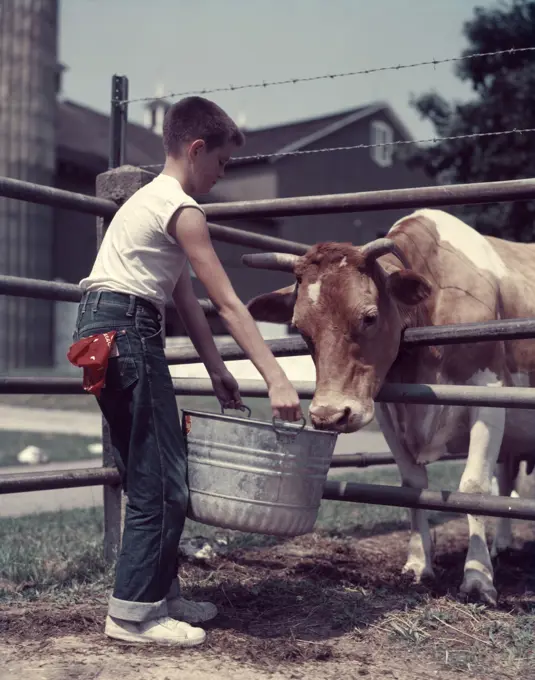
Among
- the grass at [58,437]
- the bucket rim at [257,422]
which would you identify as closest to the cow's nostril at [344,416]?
the bucket rim at [257,422]

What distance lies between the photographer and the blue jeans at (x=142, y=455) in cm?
275

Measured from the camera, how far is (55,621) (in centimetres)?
296

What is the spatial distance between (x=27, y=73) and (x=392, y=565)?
20173 millimetres

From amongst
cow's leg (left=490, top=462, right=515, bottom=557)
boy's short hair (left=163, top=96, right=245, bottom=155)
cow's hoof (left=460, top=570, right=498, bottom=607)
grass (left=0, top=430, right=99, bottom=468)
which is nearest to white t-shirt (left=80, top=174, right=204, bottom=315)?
boy's short hair (left=163, top=96, right=245, bottom=155)

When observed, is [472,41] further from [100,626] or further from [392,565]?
[100,626]

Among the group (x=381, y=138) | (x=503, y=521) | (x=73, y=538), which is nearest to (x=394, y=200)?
A: (x=503, y=521)

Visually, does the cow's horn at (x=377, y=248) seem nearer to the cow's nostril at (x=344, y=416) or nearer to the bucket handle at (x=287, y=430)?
the cow's nostril at (x=344, y=416)

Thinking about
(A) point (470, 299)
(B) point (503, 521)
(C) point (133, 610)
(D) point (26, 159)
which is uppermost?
(D) point (26, 159)

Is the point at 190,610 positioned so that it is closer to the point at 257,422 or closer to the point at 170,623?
the point at 170,623

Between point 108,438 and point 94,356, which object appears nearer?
point 94,356

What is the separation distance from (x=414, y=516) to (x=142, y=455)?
179 centimetres

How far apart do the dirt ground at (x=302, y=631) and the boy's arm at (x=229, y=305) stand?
2.47 feet

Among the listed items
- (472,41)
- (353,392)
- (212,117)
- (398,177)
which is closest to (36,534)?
(353,392)

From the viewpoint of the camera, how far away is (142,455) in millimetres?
2773
